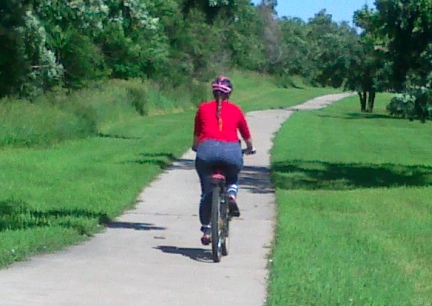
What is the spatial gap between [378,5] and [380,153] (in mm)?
10055

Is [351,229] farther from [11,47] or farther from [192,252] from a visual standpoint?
[11,47]

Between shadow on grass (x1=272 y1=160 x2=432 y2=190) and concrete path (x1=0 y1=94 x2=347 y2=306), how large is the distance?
4.88 m

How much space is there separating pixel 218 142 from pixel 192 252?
4.34 feet

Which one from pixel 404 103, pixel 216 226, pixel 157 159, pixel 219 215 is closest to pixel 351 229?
pixel 219 215

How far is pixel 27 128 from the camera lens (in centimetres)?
2603

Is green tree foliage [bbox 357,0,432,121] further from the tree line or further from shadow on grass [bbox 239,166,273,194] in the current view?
shadow on grass [bbox 239,166,273,194]

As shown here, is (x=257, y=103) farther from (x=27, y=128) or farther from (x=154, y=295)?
(x=154, y=295)

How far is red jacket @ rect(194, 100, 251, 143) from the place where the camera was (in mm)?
10289

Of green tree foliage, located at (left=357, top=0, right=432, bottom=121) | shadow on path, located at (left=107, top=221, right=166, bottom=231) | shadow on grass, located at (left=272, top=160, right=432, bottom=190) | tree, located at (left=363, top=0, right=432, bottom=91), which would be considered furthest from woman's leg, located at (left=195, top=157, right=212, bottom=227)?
tree, located at (left=363, top=0, right=432, bottom=91)

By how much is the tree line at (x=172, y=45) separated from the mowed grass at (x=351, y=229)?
2.18 metres

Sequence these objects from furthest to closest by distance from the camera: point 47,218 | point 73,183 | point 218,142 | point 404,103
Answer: point 404,103 < point 73,183 < point 47,218 < point 218,142

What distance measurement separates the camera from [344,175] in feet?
71.6

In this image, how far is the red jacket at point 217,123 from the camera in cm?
1029

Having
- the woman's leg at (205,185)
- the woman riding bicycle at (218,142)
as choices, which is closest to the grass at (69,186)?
the woman's leg at (205,185)
